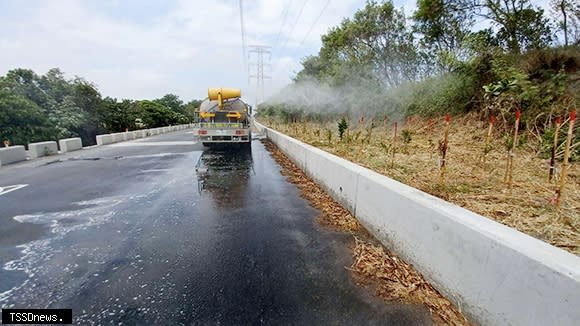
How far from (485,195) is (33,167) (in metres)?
10.6

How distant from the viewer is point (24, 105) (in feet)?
49.6

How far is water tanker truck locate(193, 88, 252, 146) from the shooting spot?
31.5ft

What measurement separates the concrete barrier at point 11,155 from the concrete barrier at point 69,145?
1.94 metres

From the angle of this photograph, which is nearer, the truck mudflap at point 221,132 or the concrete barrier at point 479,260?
the concrete barrier at point 479,260

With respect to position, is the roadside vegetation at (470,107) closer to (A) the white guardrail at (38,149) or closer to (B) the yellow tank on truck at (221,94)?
(B) the yellow tank on truck at (221,94)

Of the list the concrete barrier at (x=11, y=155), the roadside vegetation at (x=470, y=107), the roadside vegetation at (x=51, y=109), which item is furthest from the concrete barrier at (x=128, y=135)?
the roadside vegetation at (x=470, y=107)

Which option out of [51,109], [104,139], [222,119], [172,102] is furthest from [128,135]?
[172,102]

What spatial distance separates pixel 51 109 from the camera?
59.4 feet

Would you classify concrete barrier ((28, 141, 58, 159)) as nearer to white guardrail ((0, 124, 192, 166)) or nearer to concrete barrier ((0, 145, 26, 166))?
white guardrail ((0, 124, 192, 166))

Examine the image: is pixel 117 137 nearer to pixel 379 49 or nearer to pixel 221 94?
pixel 221 94

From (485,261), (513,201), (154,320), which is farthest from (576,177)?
(154,320)

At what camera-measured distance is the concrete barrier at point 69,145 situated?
1058 centimetres

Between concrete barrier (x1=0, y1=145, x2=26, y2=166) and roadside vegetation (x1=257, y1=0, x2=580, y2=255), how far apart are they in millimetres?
9459

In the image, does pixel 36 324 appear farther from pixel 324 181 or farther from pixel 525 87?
pixel 525 87
